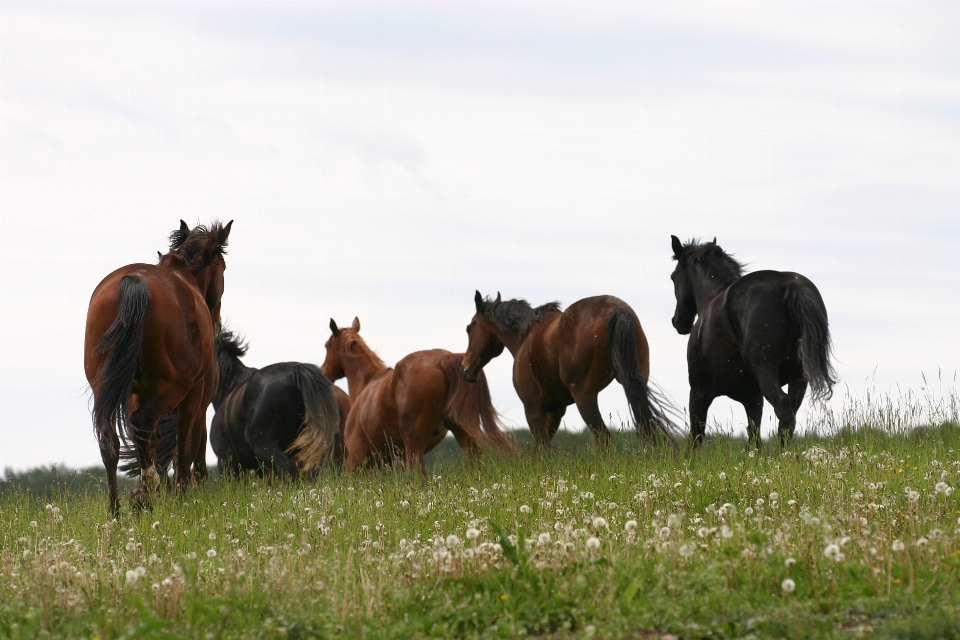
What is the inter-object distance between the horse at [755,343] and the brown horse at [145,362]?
220 inches

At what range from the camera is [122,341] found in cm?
973

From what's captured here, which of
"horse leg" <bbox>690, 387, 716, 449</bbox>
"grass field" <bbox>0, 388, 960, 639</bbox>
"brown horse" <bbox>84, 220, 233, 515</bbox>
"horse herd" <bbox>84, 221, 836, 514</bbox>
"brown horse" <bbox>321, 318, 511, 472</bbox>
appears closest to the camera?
"grass field" <bbox>0, 388, 960, 639</bbox>

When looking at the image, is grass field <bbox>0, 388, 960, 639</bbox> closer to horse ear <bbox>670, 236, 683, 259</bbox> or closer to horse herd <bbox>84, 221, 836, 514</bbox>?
horse herd <bbox>84, 221, 836, 514</bbox>

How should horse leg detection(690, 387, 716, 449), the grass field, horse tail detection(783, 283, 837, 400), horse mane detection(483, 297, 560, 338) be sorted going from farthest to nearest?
horse mane detection(483, 297, 560, 338), horse leg detection(690, 387, 716, 449), horse tail detection(783, 283, 837, 400), the grass field

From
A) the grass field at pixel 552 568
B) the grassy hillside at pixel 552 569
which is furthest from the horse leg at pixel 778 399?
the grassy hillside at pixel 552 569

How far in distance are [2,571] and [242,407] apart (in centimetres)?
891

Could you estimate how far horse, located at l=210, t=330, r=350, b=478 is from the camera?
14.8 metres

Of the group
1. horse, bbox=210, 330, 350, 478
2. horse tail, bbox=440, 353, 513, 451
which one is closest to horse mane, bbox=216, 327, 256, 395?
horse, bbox=210, 330, 350, 478

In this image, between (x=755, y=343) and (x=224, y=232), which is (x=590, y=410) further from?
(x=224, y=232)

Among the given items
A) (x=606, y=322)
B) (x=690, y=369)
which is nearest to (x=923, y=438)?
(x=690, y=369)

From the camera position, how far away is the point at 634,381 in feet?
42.3

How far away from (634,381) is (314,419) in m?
4.71

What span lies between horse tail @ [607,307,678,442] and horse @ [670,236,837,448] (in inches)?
19.6

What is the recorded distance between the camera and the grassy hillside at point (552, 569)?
482 cm
